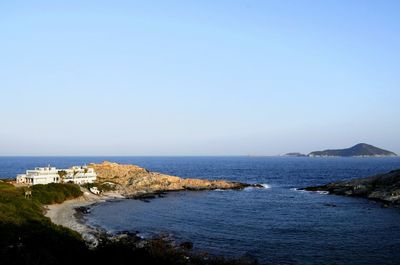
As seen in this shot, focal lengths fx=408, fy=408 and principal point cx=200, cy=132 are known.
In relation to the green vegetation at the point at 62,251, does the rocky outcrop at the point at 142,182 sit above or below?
below

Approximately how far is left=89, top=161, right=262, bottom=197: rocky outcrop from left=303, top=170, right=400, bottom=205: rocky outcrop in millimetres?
27925

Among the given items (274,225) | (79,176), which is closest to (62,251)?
(274,225)

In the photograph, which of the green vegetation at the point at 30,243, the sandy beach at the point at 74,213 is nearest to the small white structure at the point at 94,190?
the sandy beach at the point at 74,213

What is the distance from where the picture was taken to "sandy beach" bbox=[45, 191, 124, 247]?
164ft

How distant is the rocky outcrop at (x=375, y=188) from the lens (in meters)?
87.4

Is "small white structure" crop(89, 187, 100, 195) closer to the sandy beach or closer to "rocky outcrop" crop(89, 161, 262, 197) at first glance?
the sandy beach

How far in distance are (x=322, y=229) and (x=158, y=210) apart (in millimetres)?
31064

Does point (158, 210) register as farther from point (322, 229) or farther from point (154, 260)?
point (154, 260)

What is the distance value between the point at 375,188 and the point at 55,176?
78312 millimetres

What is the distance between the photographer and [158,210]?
76.1 metres

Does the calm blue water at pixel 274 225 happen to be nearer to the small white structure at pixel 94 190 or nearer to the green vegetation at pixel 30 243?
the small white structure at pixel 94 190

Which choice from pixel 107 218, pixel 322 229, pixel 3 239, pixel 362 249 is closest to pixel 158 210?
pixel 107 218

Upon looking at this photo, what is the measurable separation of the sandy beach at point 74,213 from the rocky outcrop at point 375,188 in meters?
56.3

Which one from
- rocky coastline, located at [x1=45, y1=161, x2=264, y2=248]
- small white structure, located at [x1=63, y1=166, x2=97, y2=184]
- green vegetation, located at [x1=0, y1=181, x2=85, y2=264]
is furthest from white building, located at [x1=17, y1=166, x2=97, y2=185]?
green vegetation, located at [x1=0, y1=181, x2=85, y2=264]
